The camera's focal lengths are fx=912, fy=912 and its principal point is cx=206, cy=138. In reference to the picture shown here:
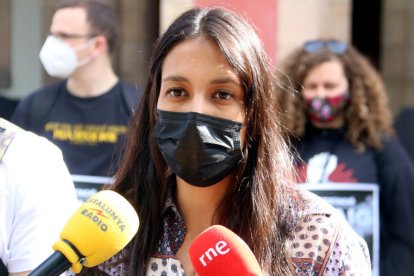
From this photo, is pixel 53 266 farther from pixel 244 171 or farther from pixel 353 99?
pixel 353 99

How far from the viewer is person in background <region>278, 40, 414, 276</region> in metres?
4.35

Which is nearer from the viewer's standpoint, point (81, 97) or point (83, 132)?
point (83, 132)

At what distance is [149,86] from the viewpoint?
236 cm

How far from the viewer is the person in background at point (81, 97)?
470 centimetres

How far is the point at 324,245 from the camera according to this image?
7.00ft

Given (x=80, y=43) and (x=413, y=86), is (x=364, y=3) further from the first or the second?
(x=80, y=43)

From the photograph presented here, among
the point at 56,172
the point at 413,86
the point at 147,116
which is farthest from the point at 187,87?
the point at 413,86

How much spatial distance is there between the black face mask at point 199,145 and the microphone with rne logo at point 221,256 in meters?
0.26

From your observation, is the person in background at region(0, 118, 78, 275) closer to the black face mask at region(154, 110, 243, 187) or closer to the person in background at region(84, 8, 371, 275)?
the person in background at region(84, 8, 371, 275)

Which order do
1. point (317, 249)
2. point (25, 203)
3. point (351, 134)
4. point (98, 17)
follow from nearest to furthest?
point (317, 249) < point (25, 203) < point (351, 134) < point (98, 17)

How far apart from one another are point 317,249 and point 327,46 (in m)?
2.82

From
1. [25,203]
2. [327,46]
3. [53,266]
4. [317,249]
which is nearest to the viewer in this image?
[53,266]

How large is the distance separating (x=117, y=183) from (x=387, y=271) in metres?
2.35

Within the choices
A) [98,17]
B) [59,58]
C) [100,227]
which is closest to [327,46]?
[98,17]
